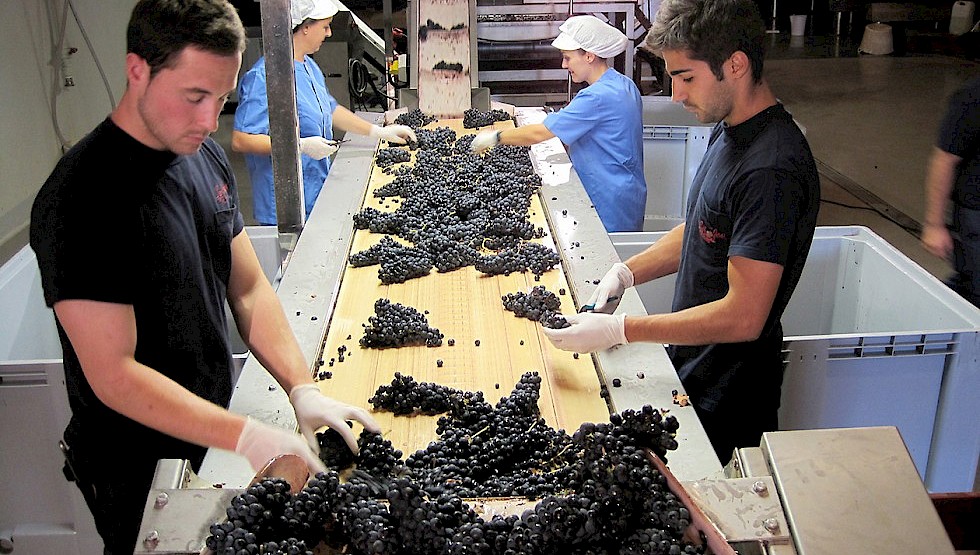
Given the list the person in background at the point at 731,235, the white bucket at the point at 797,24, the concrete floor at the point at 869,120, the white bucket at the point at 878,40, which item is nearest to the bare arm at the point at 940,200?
the person in background at the point at 731,235

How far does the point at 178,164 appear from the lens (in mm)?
1627

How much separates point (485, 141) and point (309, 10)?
92 centimetres

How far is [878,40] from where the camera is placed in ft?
37.4

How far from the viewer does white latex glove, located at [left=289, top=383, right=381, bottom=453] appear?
1538 mm

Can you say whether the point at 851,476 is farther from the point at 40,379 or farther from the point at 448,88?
the point at 448,88

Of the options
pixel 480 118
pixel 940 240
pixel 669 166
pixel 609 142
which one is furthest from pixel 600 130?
pixel 669 166

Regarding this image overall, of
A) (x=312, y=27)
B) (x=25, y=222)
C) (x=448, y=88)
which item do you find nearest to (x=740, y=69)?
(x=312, y=27)

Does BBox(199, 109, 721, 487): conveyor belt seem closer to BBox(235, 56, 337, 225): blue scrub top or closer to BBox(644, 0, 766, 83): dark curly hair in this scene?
BBox(235, 56, 337, 225): blue scrub top

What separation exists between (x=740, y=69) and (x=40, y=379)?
1973 mm

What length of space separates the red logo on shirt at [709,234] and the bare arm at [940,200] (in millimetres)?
1457

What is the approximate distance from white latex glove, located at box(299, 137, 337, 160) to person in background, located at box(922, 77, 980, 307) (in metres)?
2.33

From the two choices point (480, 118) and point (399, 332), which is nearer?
point (399, 332)

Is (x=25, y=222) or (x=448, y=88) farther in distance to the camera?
(x=25, y=222)

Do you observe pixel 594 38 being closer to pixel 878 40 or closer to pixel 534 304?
pixel 534 304
